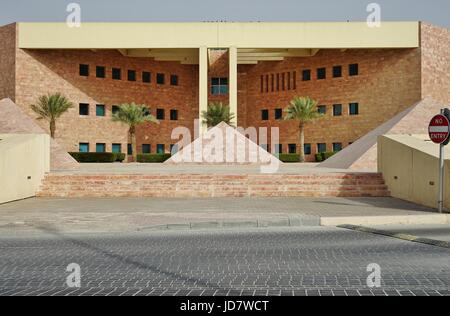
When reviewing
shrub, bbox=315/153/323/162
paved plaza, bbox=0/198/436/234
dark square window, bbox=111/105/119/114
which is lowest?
paved plaza, bbox=0/198/436/234

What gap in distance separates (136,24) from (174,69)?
36.7 feet

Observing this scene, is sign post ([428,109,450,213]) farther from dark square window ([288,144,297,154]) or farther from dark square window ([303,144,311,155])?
dark square window ([288,144,297,154])

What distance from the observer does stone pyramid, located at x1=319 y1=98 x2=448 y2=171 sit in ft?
79.7

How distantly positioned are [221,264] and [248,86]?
162 ft

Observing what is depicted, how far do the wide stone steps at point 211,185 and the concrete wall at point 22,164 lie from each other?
22.3 inches

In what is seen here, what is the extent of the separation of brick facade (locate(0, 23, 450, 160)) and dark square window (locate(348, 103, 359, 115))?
1.32 ft

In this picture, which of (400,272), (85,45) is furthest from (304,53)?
(400,272)

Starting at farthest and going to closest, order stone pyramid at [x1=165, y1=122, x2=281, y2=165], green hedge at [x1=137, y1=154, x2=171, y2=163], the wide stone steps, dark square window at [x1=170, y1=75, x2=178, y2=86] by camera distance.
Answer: dark square window at [x1=170, y1=75, x2=178, y2=86] → green hedge at [x1=137, y1=154, x2=171, y2=163] → stone pyramid at [x1=165, y1=122, x2=281, y2=165] → the wide stone steps

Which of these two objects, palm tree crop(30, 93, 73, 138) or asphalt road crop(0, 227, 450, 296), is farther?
palm tree crop(30, 93, 73, 138)

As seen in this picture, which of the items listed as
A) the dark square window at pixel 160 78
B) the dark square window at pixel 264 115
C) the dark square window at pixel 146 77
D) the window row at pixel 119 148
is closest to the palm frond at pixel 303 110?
the dark square window at pixel 264 115

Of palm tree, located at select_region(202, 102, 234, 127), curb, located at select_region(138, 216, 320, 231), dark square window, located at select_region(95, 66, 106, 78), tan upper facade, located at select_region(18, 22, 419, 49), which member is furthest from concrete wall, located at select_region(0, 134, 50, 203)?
dark square window, located at select_region(95, 66, 106, 78)
